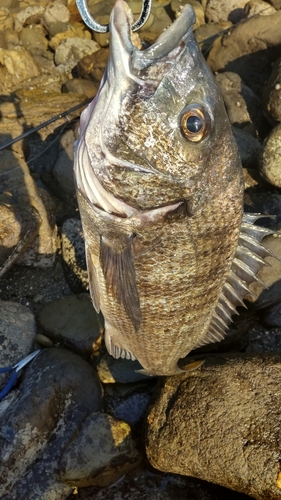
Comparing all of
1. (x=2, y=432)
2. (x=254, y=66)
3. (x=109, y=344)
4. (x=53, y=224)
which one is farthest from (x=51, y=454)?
(x=254, y=66)

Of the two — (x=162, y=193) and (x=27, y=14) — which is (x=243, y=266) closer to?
(x=162, y=193)

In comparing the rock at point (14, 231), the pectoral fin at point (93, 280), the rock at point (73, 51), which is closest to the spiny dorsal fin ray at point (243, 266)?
the pectoral fin at point (93, 280)

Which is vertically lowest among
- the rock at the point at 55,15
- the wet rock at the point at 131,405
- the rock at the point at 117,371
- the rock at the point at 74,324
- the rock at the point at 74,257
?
the wet rock at the point at 131,405

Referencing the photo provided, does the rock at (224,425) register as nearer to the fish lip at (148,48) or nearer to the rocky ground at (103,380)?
the rocky ground at (103,380)

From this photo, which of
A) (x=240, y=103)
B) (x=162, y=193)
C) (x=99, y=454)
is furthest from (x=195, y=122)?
(x=240, y=103)

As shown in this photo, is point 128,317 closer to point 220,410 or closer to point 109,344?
point 109,344
